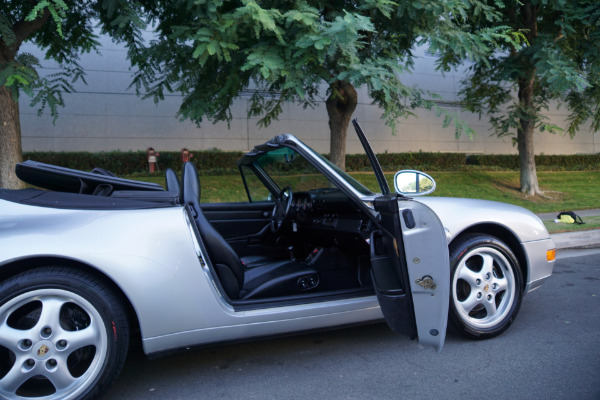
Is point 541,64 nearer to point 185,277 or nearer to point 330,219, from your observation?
point 330,219

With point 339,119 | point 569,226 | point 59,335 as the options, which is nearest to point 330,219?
point 59,335

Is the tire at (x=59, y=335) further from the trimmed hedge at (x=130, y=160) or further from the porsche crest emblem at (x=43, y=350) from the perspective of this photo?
the trimmed hedge at (x=130, y=160)

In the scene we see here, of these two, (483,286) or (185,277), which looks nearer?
(185,277)

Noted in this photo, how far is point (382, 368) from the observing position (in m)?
2.99

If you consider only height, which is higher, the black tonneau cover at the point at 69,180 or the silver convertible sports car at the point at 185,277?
the black tonneau cover at the point at 69,180

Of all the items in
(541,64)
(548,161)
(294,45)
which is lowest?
(548,161)

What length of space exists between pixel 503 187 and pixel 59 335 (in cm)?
1518

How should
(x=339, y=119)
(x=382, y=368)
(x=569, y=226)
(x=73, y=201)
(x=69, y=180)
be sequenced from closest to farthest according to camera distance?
(x=73, y=201), (x=69, y=180), (x=382, y=368), (x=569, y=226), (x=339, y=119)

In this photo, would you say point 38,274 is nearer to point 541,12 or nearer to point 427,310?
point 427,310

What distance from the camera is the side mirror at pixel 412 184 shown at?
2.83 meters

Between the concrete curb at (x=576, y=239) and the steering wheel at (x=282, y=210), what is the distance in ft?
17.8

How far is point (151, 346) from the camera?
2.54m

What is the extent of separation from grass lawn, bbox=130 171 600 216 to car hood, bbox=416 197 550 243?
7.73 m

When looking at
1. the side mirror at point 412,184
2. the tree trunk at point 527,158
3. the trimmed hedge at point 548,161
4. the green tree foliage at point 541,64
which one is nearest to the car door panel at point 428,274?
the side mirror at point 412,184
